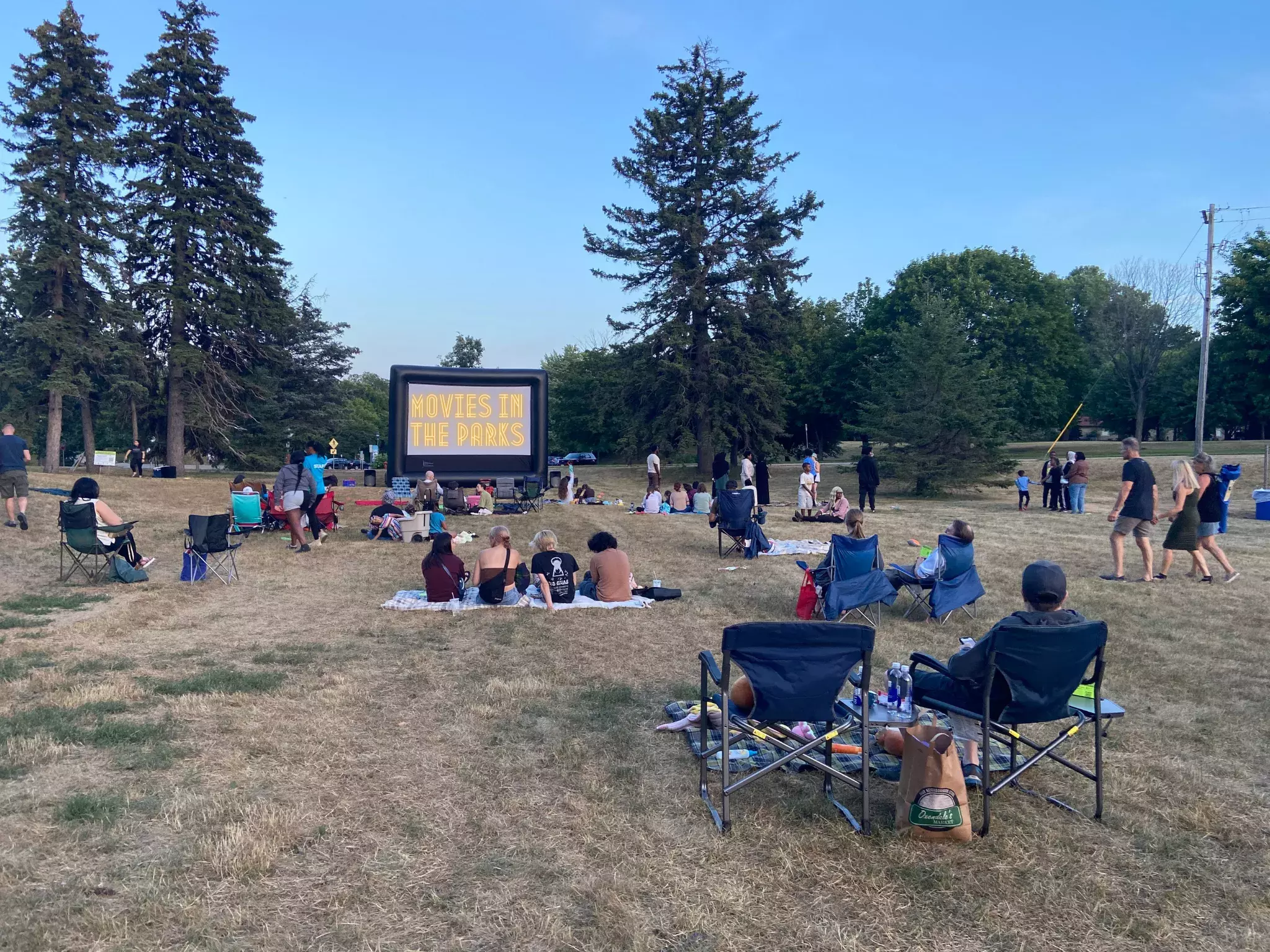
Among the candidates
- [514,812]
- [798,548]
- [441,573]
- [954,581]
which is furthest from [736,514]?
[514,812]

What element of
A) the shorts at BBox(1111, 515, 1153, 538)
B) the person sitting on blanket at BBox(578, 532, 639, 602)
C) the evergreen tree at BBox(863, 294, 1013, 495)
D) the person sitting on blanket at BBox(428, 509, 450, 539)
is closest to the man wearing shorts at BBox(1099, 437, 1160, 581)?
the shorts at BBox(1111, 515, 1153, 538)

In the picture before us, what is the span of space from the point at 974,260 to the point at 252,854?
3859 cm

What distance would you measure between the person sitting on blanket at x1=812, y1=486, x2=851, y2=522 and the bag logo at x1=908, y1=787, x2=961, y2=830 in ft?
38.8

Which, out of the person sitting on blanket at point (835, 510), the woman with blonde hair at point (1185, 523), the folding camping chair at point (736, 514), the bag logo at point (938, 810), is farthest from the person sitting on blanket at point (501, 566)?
the person sitting on blanket at point (835, 510)

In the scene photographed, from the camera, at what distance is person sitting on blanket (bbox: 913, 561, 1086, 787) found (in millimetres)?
3633

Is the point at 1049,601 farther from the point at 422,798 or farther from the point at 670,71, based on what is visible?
the point at 670,71

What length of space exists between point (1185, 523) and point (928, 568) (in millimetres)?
3508

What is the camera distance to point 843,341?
3838 centimetres

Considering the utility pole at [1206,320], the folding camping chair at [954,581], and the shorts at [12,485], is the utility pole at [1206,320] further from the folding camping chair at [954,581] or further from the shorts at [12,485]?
the shorts at [12,485]

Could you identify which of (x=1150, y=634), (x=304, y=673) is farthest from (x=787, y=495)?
(x=304, y=673)

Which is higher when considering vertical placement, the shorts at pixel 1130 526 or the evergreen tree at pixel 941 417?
the evergreen tree at pixel 941 417

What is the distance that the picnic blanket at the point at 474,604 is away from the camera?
7965mm

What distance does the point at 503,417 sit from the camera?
61.6 feet

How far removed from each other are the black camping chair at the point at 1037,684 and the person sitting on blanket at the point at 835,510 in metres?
11.4
